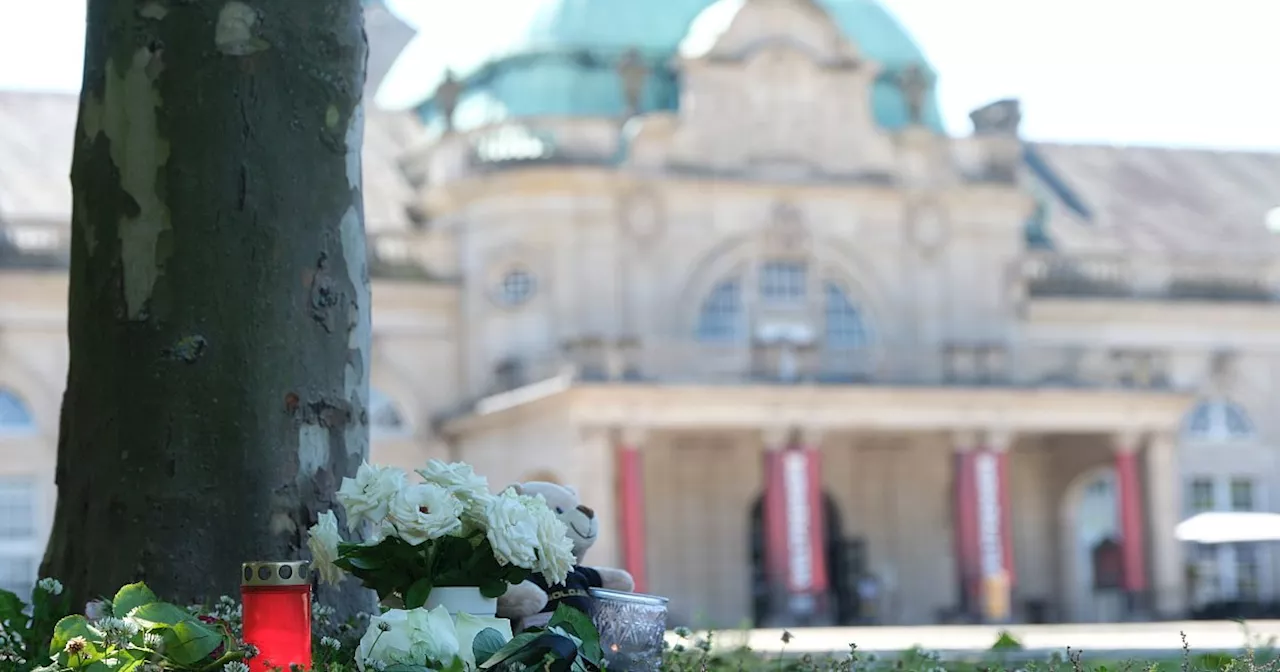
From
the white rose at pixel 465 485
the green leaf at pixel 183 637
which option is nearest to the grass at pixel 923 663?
the white rose at pixel 465 485

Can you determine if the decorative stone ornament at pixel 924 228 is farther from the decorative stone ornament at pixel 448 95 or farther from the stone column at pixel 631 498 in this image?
the decorative stone ornament at pixel 448 95

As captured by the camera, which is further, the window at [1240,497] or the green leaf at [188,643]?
the window at [1240,497]

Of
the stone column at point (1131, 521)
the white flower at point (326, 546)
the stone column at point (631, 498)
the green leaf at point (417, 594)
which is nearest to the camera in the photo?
the green leaf at point (417, 594)

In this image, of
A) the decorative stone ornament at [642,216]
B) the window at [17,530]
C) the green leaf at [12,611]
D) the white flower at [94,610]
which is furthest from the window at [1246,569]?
the white flower at [94,610]

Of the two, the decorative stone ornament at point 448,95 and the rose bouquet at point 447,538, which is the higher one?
the decorative stone ornament at point 448,95

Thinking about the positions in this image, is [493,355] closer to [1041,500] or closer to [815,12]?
[815,12]

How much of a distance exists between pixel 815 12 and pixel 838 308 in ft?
17.6

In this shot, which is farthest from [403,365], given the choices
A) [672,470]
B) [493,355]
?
[672,470]

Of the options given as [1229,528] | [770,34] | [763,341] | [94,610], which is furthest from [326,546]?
[770,34]

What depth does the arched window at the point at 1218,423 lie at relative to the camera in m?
41.0

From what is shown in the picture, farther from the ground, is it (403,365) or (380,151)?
(380,151)

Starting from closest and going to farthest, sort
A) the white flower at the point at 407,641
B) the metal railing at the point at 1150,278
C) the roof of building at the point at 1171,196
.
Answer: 1. the white flower at the point at 407,641
2. the metal railing at the point at 1150,278
3. the roof of building at the point at 1171,196

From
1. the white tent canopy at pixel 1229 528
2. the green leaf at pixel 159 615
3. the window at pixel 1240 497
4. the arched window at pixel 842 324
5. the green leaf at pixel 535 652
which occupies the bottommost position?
the green leaf at pixel 535 652

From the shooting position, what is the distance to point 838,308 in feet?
125
